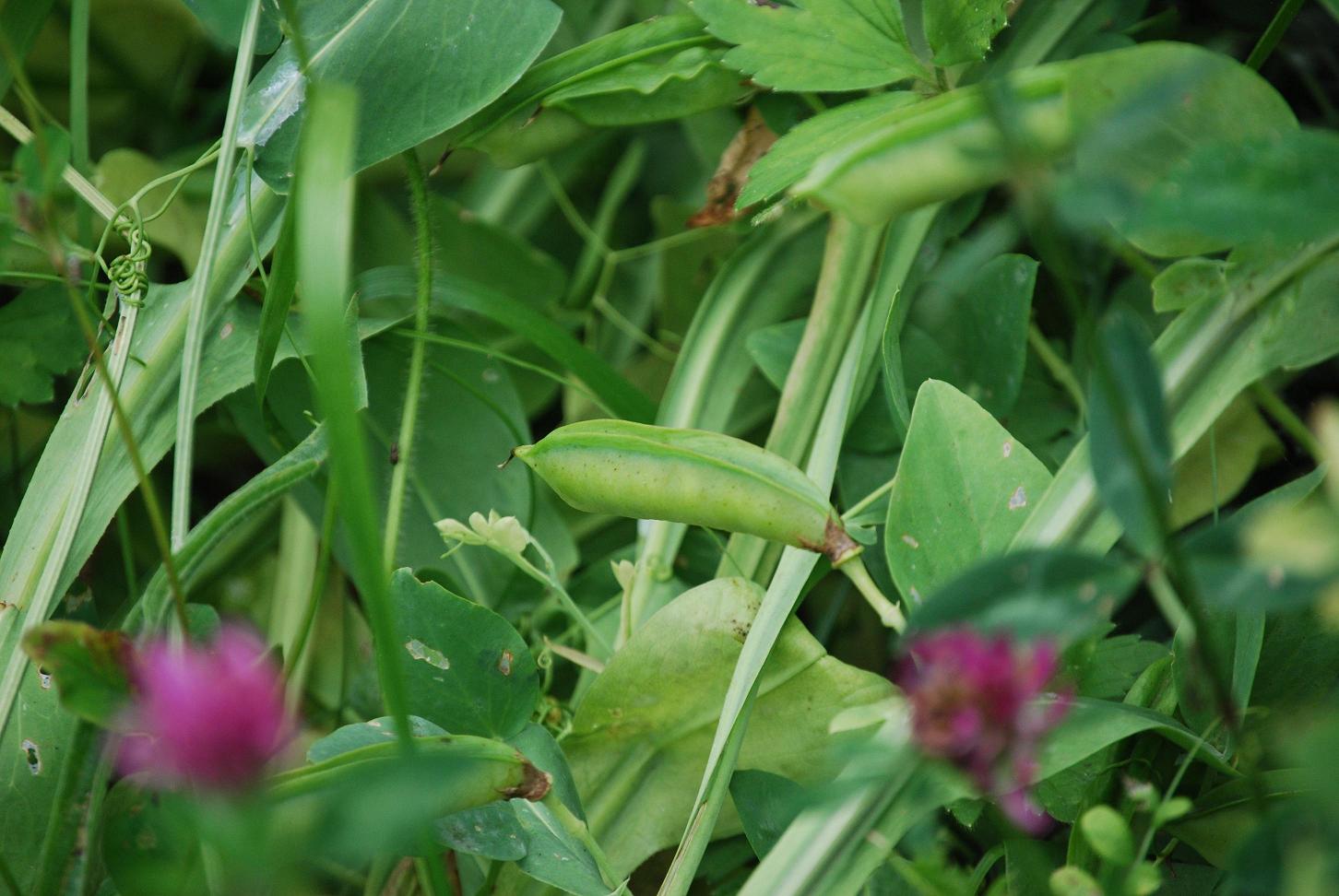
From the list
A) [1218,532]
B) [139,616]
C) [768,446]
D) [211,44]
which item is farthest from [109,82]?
[1218,532]

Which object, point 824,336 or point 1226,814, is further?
point 824,336

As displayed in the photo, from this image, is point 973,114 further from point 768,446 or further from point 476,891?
point 476,891

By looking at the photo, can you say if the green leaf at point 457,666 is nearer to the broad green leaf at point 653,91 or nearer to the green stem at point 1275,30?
the broad green leaf at point 653,91

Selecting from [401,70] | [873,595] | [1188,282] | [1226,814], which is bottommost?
[1226,814]

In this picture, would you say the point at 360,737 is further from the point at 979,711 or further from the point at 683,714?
the point at 979,711

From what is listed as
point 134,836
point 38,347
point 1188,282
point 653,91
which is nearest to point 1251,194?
point 1188,282

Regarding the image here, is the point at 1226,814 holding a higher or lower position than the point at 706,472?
lower

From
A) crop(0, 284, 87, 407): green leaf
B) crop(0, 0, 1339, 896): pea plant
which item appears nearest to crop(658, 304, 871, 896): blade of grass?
crop(0, 0, 1339, 896): pea plant
